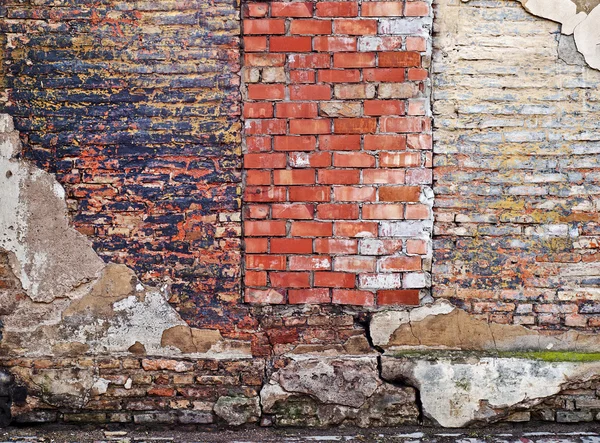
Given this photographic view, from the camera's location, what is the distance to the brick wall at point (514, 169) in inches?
103

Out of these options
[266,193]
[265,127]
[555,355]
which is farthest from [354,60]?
[555,355]

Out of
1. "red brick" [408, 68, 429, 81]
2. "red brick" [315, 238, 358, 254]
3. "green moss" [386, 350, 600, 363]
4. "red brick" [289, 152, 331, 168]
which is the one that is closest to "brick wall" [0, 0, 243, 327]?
"red brick" [289, 152, 331, 168]

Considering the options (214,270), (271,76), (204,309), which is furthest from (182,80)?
(204,309)

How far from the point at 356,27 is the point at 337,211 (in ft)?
2.94

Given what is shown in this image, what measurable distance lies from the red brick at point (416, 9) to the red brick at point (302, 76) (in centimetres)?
54

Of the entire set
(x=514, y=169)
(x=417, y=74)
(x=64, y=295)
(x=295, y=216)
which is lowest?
(x=64, y=295)

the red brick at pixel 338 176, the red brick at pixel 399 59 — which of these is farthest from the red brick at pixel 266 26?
the red brick at pixel 338 176

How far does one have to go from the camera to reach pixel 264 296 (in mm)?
2660

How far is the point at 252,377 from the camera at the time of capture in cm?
267

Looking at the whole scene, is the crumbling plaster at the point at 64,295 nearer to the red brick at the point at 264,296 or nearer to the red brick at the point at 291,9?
the red brick at the point at 264,296

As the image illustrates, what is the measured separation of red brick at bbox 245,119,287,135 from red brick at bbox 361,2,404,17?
668 mm

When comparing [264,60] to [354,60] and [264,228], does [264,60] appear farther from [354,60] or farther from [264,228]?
[264,228]

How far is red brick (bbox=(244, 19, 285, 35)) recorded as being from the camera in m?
2.58

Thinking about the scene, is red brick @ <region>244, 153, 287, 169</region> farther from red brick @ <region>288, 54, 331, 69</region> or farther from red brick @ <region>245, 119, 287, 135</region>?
red brick @ <region>288, 54, 331, 69</region>
